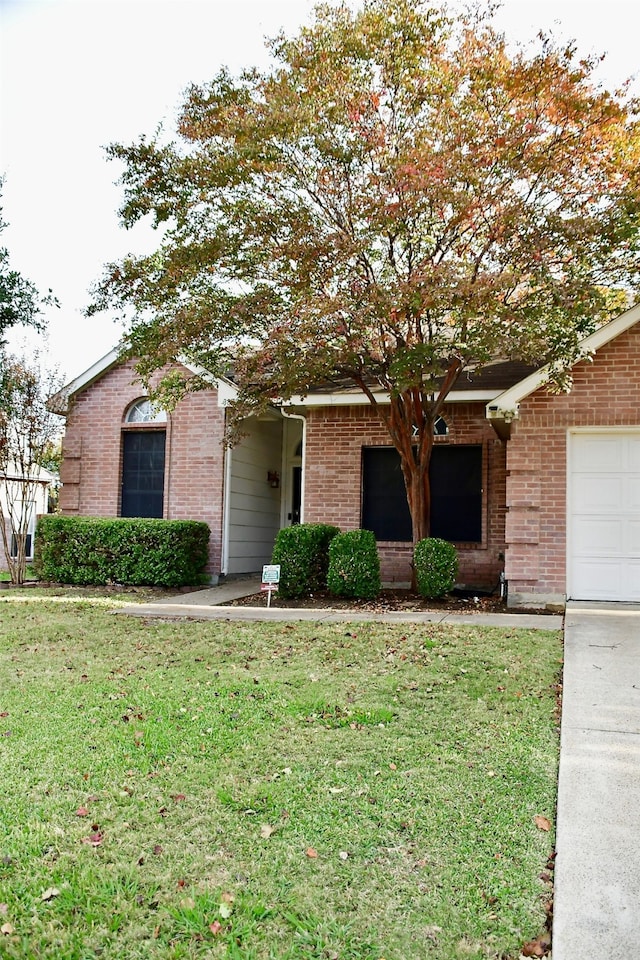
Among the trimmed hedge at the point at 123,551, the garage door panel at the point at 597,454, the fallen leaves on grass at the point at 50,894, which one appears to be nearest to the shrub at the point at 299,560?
the trimmed hedge at the point at 123,551

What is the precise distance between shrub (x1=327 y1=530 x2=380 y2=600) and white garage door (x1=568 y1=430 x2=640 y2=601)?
2704mm

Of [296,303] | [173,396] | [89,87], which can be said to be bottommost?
[173,396]

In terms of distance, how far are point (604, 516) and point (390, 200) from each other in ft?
16.4

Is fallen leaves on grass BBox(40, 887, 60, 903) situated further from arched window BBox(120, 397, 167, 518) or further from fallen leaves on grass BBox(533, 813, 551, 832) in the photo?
arched window BBox(120, 397, 167, 518)

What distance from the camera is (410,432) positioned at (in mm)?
10945

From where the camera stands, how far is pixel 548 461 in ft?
32.6

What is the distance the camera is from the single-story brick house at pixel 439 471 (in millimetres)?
9781

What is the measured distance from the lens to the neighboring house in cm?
1379

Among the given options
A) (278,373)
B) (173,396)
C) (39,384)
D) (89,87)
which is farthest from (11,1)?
(39,384)

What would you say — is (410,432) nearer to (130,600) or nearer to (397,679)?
(130,600)

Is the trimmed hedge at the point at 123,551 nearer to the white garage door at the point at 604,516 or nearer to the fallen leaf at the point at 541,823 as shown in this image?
the white garage door at the point at 604,516

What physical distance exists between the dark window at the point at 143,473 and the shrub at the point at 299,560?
440 cm

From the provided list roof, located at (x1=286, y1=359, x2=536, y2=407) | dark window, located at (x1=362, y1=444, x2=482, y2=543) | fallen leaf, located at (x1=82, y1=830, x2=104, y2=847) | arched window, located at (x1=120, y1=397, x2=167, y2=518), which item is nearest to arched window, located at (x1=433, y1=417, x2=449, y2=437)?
dark window, located at (x1=362, y1=444, x2=482, y2=543)

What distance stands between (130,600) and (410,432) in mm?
4929
